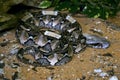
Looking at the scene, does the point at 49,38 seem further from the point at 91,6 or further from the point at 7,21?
the point at 91,6

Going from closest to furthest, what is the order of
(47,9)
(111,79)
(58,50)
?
(111,79)
(58,50)
(47,9)

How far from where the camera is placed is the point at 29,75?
16.8 feet

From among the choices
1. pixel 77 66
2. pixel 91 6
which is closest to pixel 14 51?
pixel 77 66

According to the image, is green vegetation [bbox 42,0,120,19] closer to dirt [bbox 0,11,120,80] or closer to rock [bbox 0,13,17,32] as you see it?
dirt [bbox 0,11,120,80]

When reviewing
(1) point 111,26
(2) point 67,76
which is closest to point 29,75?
(2) point 67,76

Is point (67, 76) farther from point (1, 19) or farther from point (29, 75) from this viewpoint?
point (1, 19)

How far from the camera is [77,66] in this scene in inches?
212

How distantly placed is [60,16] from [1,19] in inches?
56.6

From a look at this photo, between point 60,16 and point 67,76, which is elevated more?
point 60,16

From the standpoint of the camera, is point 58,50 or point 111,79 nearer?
point 111,79

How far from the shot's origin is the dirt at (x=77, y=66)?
5.14m

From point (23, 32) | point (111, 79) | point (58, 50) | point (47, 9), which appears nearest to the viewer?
point (111, 79)

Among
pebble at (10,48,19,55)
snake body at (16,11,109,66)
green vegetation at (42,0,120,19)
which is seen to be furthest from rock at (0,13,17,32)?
green vegetation at (42,0,120,19)

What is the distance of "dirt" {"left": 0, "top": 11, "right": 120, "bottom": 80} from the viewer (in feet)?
16.9
